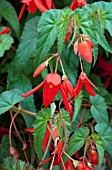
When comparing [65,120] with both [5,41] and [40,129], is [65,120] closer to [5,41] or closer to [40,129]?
[40,129]

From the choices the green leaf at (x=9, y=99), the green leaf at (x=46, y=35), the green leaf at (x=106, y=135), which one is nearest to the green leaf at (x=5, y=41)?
the green leaf at (x=9, y=99)

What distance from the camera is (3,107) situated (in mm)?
1177

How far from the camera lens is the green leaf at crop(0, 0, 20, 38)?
1.34 metres

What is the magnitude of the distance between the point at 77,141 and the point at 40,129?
0.49 feet

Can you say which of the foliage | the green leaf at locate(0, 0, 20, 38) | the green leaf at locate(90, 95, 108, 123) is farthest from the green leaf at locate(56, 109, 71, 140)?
the green leaf at locate(0, 0, 20, 38)

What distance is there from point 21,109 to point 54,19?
0.28m

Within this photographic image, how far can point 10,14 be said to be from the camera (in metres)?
1.37

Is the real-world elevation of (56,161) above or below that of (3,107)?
below

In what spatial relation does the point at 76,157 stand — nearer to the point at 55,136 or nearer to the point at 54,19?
the point at 55,136

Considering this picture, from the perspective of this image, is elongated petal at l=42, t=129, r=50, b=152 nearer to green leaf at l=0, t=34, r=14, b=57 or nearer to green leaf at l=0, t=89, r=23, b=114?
green leaf at l=0, t=89, r=23, b=114

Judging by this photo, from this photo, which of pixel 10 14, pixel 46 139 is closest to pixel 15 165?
pixel 46 139

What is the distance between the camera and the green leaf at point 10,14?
4.41 feet

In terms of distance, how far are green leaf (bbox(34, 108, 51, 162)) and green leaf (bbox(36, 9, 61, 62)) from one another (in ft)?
0.41

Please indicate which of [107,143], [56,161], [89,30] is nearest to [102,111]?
[107,143]
